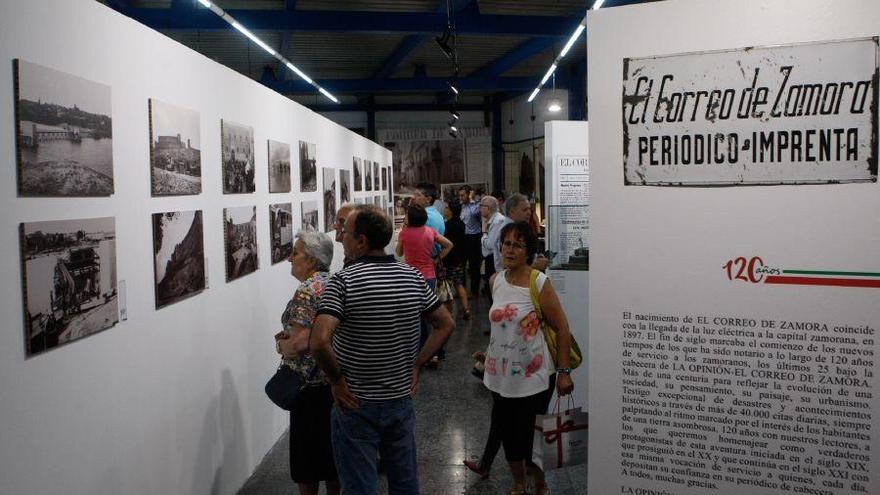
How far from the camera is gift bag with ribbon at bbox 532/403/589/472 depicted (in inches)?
129

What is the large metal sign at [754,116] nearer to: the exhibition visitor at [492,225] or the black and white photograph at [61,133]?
the black and white photograph at [61,133]

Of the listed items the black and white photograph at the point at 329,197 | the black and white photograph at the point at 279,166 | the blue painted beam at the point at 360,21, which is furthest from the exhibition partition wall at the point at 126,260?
the blue painted beam at the point at 360,21

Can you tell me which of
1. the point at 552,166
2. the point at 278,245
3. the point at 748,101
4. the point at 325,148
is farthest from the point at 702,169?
the point at 325,148

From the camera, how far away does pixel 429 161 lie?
22828 mm

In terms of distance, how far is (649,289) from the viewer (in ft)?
8.83

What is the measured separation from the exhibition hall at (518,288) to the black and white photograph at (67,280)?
0.01 m

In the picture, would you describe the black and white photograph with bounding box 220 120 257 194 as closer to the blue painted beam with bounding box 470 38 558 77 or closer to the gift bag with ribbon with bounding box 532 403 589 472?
the gift bag with ribbon with bounding box 532 403 589 472

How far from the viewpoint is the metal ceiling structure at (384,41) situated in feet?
35.0

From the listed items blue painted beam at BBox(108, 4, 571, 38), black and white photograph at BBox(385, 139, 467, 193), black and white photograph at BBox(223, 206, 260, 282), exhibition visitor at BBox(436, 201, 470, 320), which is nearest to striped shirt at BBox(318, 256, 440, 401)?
black and white photograph at BBox(223, 206, 260, 282)

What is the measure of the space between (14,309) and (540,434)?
2.29m

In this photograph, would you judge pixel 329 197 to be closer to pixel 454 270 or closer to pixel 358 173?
pixel 358 173

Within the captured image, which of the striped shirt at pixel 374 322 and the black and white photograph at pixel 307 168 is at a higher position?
the black and white photograph at pixel 307 168

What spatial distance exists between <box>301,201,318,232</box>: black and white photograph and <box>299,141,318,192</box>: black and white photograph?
133 millimetres

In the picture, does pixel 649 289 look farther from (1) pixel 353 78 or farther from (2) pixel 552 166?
(1) pixel 353 78
